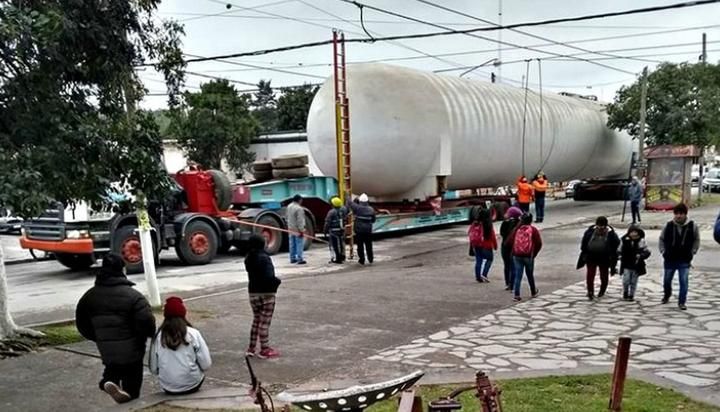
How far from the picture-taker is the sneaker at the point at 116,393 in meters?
6.01

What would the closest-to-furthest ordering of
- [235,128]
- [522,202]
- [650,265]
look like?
[650,265] → [522,202] → [235,128]

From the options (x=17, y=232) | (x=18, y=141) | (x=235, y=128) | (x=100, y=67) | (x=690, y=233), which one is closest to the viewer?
(x=18, y=141)

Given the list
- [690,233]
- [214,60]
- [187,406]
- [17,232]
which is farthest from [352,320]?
[17,232]

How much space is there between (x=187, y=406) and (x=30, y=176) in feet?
7.61

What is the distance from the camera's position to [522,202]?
23.1 m

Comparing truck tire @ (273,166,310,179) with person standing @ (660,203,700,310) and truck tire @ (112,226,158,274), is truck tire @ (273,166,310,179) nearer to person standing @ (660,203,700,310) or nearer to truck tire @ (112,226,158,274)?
truck tire @ (112,226,158,274)

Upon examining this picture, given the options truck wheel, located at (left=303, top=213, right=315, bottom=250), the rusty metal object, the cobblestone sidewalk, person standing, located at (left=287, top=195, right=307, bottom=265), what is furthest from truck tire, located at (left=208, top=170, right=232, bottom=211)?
the rusty metal object

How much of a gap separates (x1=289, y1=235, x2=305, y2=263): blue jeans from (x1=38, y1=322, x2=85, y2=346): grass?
→ 23.6ft

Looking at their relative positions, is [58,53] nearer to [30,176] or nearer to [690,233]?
[30,176]

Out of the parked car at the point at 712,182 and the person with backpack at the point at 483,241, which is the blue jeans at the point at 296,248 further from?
the parked car at the point at 712,182

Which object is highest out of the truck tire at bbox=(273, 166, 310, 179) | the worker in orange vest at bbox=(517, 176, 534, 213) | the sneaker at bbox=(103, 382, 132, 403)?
the truck tire at bbox=(273, 166, 310, 179)

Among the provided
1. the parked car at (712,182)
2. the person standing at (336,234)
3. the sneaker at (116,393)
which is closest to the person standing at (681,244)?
the sneaker at (116,393)

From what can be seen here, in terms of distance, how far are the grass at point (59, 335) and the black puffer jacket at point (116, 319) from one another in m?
2.71

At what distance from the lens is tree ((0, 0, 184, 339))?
582 cm
